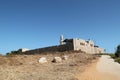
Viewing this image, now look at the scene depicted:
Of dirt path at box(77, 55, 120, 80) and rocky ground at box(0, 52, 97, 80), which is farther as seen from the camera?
dirt path at box(77, 55, 120, 80)

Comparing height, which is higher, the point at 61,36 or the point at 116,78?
the point at 61,36

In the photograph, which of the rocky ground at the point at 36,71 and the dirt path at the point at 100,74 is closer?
the rocky ground at the point at 36,71

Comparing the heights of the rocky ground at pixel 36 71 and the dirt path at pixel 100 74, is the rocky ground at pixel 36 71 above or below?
above

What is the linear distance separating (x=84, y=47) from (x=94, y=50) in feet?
28.3

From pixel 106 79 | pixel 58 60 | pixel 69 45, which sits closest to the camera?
pixel 106 79

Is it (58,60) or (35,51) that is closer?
(58,60)

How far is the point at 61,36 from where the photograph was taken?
68125 millimetres

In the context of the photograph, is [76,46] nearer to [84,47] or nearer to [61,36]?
[84,47]

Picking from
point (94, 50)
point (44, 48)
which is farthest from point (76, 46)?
point (94, 50)

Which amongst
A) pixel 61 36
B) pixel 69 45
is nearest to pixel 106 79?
pixel 69 45

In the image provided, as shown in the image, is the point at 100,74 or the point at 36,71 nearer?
the point at 36,71

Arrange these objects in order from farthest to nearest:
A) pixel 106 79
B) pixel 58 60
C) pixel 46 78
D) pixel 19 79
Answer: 1. pixel 58 60
2. pixel 106 79
3. pixel 46 78
4. pixel 19 79

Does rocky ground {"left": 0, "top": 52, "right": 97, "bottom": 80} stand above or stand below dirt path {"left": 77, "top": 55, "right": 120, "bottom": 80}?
above

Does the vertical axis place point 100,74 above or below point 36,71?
below
